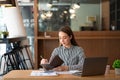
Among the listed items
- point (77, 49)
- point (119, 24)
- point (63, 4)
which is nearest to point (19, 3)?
point (63, 4)

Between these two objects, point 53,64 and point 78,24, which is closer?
point 53,64

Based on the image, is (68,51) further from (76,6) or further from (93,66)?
(76,6)

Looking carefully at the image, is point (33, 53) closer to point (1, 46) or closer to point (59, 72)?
point (1, 46)

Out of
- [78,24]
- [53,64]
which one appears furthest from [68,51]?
[78,24]

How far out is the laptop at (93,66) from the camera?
2773 millimetres

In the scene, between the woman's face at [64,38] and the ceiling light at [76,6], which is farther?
the ceiling light at [76,6]

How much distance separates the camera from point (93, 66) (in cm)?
281

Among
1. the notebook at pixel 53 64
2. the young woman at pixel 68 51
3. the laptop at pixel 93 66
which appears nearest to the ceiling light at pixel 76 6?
the young woman at pixel 68 51

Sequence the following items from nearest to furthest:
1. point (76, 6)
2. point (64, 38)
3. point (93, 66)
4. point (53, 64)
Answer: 1. point (93, 66)
2. point (53, 64)
3. point (64, 38)
4. point (76, 6)

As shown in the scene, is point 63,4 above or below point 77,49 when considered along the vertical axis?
above

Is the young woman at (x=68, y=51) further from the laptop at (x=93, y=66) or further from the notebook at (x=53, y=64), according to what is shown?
the laptop at (x=93, y=66)

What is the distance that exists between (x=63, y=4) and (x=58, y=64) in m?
4.55

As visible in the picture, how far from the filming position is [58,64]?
10.4ft

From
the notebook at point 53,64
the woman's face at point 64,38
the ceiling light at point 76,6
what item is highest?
the ceiling light at point 76,6
